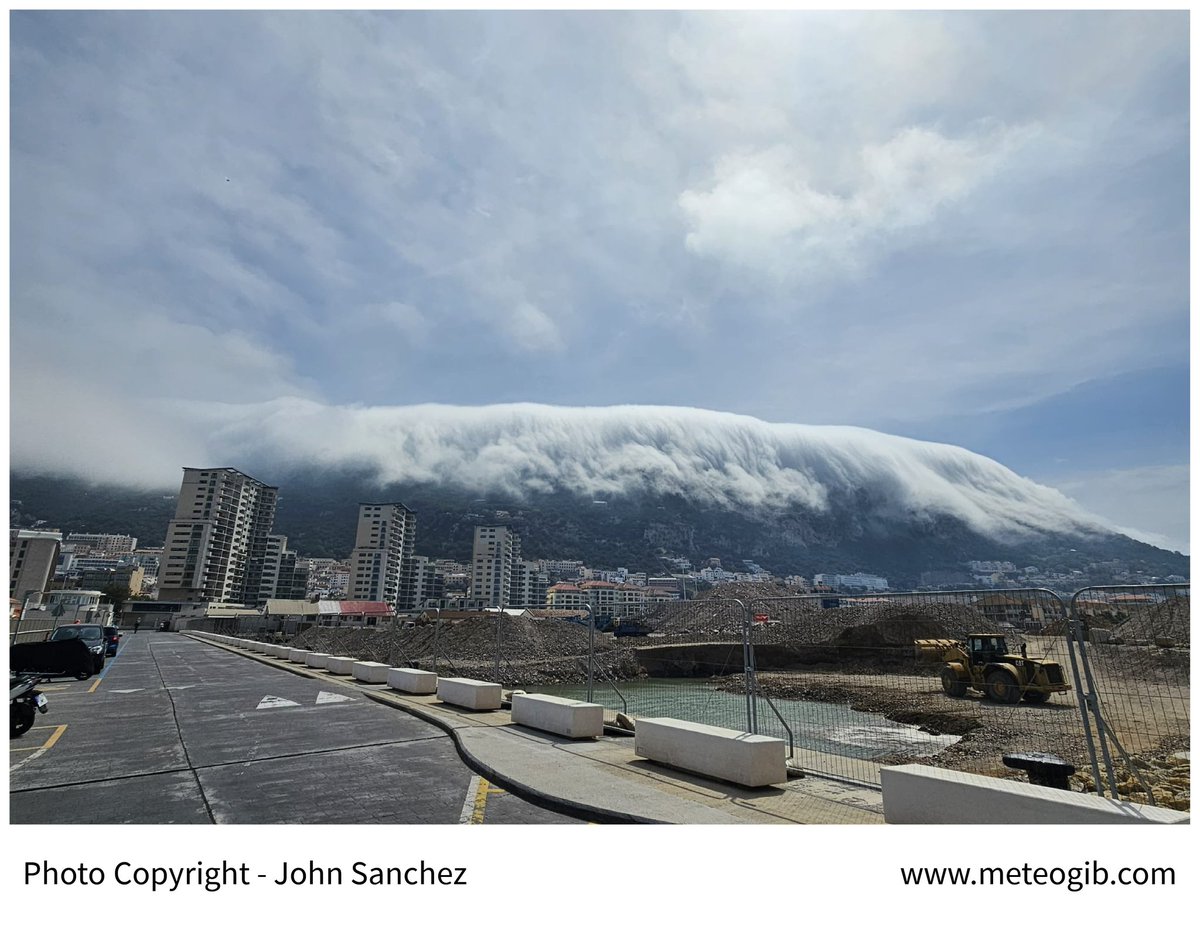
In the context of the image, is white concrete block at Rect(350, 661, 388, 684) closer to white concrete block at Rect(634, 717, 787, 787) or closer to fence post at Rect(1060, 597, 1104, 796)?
white concrete block at Rect(634, 717, 787, 787)

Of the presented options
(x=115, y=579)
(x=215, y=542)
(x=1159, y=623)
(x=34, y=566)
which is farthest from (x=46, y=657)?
(x=115, y=579)

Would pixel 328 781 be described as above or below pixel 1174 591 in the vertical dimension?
below

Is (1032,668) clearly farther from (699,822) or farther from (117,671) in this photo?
(117,671)

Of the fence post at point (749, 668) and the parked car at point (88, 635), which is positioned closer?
the fence post at point (749, 668)

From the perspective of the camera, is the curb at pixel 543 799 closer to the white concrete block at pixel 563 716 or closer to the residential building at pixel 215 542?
the white concrete block at pixel 563 716

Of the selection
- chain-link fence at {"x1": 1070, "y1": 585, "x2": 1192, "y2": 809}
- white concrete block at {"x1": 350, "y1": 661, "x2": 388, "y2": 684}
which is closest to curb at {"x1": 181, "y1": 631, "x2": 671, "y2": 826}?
chain-link fence at {"x1": 1070, "y1": 585, "x2": 1192, "y2": 809}

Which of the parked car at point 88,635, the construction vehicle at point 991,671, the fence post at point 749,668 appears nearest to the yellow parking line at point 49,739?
the fence post at point 749,668

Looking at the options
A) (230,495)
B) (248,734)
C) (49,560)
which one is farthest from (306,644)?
(230,495)
